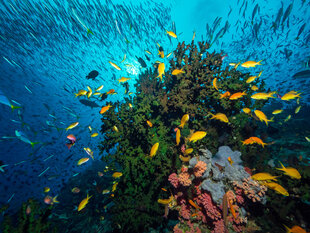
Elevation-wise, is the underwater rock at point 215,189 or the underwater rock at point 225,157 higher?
the underwater rock at point 225,157

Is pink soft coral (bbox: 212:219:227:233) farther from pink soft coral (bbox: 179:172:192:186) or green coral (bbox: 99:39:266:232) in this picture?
green coral (bbox: 99:39:266:232)

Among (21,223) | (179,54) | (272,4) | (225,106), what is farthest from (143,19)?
(272,4)

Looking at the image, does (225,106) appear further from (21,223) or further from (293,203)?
(21,223)

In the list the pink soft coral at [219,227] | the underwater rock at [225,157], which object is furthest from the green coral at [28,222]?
the underwater rock at [225,157]

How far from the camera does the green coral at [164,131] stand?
333 centimetres

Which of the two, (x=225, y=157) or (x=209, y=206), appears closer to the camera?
(x=209, y=206)

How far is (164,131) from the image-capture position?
15.2ft

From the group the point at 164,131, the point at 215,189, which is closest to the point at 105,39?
the point at 164,131

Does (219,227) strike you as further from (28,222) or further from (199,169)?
(28,222)

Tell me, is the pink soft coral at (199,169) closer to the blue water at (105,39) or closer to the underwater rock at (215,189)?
the underwater rock at (215,189)

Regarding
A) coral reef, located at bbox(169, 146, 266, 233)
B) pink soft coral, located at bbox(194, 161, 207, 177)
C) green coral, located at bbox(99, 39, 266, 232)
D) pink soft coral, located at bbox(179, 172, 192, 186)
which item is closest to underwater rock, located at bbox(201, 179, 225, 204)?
coral reef, located at bbox(169, 146, 266, 233)

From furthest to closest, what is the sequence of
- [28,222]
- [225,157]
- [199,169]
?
[225,157] → [199,169] → [28,222]

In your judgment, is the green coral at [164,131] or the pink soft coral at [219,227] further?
the green coral at [164,131]

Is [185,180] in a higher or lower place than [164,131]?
lower
